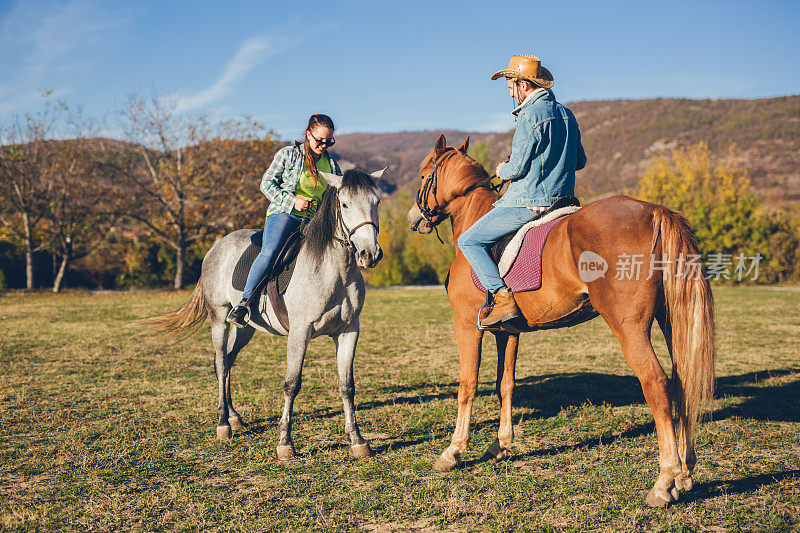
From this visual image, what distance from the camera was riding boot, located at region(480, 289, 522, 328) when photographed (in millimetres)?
4168

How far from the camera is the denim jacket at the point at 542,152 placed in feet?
13.6

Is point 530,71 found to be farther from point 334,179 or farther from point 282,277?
point 282,277

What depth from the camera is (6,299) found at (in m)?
20.7

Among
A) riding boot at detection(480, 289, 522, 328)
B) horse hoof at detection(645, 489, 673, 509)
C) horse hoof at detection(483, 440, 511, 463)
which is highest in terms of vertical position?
riding boot at detection(480, 289, 522, 328)

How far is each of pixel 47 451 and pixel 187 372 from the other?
3470 millimetres

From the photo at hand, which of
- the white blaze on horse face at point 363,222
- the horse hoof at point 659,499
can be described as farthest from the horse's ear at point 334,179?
the horse hoof at point 659,499

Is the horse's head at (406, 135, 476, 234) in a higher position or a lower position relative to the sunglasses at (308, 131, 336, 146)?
lower

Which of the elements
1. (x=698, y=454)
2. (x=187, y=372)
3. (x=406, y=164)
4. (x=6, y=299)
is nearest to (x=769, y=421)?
(x=698, y=454)

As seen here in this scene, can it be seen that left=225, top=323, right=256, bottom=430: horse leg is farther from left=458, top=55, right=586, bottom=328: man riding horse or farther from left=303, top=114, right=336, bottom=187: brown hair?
left=458, top=55, right=586, bottom=328: man riding horse

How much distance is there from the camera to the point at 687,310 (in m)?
3.51

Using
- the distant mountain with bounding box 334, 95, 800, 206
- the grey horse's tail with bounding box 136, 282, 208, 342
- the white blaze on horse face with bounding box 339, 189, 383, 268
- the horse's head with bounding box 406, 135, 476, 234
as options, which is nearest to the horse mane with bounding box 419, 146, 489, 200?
the horse's head with bounding box 406, 135, 476, 234

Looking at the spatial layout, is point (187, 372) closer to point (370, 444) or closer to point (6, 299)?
point (370, 444)

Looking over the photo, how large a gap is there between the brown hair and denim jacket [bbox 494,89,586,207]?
1.81 meters

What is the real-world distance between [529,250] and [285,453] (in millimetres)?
2816
